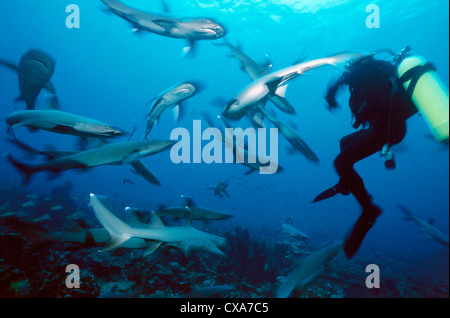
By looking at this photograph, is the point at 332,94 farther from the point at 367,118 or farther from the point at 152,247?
the point at 152,247

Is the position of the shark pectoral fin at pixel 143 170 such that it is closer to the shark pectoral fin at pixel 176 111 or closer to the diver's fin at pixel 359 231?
the shark pectoral fin at pixel 176 111

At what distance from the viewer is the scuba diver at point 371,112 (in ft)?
10.1

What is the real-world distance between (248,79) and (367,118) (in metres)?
12.9

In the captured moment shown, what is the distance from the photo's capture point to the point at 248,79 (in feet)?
50.6

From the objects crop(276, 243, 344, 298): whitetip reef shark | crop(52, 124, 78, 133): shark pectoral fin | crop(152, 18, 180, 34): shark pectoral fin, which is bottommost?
crop(276, 243, 344, 298): whitetip reef shark

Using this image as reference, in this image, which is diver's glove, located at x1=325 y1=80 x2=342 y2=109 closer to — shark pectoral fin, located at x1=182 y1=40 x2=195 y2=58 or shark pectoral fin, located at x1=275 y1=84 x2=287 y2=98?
shark pectoral fin, located at x1=275 y1=84 x2=287 y2=98

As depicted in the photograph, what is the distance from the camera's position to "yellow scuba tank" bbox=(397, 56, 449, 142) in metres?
2.36

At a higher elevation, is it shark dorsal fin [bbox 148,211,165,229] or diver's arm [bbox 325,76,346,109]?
diver's arm [bbox 325,76,346,109]

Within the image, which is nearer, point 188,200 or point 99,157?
point 99,157

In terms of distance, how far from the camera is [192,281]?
527cm

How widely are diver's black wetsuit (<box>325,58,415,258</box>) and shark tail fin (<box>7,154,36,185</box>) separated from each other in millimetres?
5273

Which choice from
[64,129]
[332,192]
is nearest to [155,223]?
[64,129]

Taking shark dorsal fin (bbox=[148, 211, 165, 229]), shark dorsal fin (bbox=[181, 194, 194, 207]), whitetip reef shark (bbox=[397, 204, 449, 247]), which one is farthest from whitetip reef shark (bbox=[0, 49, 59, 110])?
whitetip reef shark (bbox=[397, 204, 449, 247])

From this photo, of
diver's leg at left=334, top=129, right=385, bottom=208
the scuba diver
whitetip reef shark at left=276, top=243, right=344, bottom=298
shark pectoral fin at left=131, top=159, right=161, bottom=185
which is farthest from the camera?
shark pectoral fin at left=131, top=159, right=161, bottom=185
